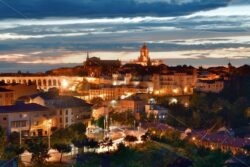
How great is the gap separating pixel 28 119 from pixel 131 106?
13.0 feet

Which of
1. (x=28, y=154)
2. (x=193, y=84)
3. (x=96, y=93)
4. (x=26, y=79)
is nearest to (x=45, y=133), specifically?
(x=28, y=154)

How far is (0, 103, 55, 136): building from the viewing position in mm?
9469

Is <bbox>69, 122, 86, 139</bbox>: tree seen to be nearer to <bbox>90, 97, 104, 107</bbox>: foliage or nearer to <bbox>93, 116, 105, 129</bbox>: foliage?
<bbox>93, 116, 105, 129</bbox>: foliage

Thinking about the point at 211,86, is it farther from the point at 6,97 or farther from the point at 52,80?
the point at 6,97

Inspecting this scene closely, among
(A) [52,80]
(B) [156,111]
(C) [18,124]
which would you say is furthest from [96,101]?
(A) [52,80]

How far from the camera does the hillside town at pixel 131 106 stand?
959 centimetres

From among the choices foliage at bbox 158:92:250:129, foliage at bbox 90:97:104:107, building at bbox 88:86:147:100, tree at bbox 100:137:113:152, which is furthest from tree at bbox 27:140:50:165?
building at bbox 88:86:147:100

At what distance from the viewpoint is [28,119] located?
Result: 31.9 ft

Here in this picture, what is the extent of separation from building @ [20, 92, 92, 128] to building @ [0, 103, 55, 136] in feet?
0.71

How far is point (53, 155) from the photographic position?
800 cm

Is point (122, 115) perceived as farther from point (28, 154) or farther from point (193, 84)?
point (193, 84)

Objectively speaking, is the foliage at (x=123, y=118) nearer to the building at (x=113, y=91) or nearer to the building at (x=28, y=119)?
the building at (x=28, y=119)

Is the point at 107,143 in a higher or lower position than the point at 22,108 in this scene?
lower

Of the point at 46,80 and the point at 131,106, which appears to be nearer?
the point at 131,106
